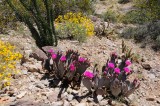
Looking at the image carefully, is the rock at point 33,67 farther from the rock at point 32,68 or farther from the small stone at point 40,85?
the small stone at point 40,85

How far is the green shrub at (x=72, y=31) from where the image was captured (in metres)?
8.44

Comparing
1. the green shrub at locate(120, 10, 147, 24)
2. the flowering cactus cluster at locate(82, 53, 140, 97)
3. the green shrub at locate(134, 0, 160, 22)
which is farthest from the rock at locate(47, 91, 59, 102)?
the green shrub at locate(134, 0, 160, 22)

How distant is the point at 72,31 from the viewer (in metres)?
8.45

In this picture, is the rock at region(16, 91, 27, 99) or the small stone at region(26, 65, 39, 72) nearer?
the rock at region(16, 91, 27, 99)

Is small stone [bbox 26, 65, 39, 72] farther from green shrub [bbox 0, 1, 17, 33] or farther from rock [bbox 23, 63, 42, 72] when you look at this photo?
green shrub [bbox 0, 1, 17, 33]

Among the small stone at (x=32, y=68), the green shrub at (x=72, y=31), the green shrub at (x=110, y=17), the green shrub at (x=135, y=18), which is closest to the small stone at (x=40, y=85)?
the small stone at (x=32, y=68)

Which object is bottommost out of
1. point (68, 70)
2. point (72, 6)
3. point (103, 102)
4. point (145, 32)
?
point (103, 102)

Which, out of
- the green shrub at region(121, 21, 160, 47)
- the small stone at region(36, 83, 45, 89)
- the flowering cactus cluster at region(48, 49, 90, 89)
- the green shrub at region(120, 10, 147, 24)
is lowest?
the small stone at region(36, 83, 45, 89)

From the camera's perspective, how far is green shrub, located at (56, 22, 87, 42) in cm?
844

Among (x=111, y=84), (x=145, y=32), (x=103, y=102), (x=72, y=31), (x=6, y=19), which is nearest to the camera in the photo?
(x=103, y=102)

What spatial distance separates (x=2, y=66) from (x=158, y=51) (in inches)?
205

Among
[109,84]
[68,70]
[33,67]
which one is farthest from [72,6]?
[109,84]

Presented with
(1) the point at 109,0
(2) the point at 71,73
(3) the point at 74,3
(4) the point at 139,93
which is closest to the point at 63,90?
(2) the point at 71,73

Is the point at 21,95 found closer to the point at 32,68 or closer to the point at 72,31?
the point at 32,68
